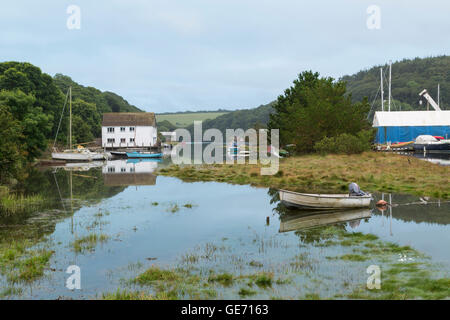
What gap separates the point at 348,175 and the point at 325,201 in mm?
14625

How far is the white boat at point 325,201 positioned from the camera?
23.8 metres

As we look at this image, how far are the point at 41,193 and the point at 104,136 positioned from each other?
239ft

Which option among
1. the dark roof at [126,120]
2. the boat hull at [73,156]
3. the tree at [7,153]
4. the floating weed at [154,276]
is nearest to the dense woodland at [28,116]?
the tree at [7,153]

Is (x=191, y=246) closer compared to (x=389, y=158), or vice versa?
(x=191, y=246)

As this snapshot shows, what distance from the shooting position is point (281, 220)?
2256 centimetres

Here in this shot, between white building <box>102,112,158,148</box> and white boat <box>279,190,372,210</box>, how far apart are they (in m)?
82.8

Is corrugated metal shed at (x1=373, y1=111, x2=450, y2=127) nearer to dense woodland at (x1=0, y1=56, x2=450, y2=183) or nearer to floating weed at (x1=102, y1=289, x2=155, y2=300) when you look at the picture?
dense woodland at (x1=0, y1=56, x2=450, y2=183)

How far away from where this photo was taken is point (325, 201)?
23.8m

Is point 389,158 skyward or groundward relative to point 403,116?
groundward

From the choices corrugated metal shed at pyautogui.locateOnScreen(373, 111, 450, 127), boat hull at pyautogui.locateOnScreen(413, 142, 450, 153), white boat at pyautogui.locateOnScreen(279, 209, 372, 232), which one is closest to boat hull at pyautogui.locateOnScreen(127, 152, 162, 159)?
corrugated metal shed at pyautogui.locateOnScreen(373, 111, 450, 127)

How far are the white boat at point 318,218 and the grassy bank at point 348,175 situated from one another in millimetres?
7883

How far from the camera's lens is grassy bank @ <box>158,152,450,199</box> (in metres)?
32.0
